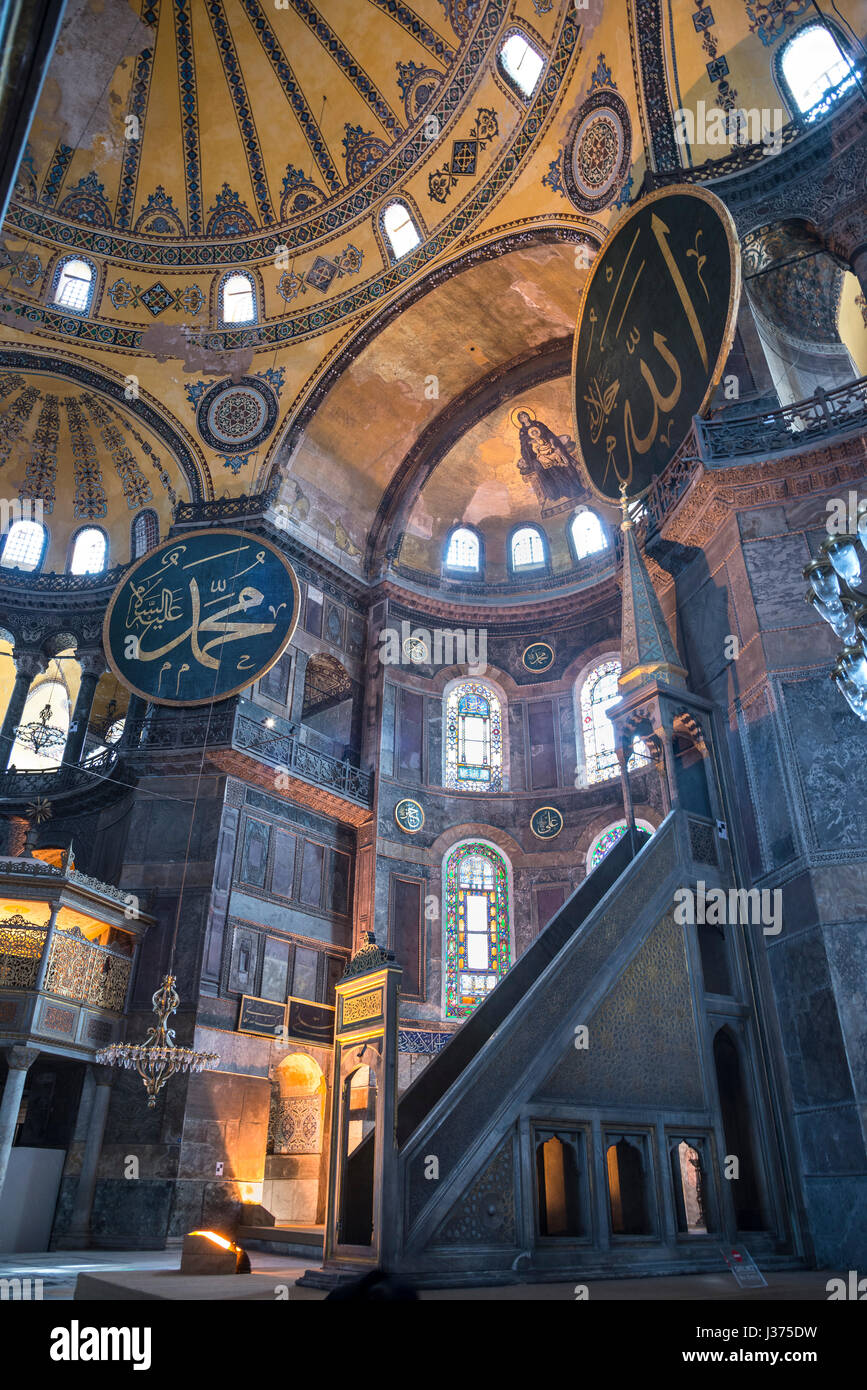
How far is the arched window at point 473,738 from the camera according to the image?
14758mm

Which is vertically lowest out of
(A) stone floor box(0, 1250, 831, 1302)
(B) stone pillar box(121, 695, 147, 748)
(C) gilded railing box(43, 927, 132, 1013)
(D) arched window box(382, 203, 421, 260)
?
(A) stone floor box(0, 1250, 831, 1302)

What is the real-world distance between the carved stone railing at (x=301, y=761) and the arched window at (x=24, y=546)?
674 centimetres

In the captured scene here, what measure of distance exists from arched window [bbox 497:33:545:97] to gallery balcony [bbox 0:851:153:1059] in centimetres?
1240

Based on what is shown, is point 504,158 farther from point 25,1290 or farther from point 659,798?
point 25,1290

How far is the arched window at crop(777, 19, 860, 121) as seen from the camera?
912 cm

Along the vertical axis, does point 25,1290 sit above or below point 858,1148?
below

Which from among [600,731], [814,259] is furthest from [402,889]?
[814,259]

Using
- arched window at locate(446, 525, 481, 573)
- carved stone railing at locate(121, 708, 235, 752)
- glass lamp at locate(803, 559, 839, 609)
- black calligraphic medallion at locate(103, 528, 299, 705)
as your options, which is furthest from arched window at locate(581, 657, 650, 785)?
glass lamp at locate(803, 559, 839, 609)

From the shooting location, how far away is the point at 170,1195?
9992 mm

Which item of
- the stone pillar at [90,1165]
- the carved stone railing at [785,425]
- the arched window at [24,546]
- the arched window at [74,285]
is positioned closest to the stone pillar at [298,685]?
the stone pillar at [90,1165]

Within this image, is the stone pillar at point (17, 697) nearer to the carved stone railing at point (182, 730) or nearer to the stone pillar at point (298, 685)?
the carved stone railing at point (182, 730)

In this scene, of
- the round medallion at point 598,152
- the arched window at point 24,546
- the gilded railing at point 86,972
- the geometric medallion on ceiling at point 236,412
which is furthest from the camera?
the arched window at point 24,546

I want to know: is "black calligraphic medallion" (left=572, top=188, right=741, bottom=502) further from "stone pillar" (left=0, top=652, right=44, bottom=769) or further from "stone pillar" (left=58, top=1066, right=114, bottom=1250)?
"stone pillar" (left=0, top=652, right=44, bottom=769)
